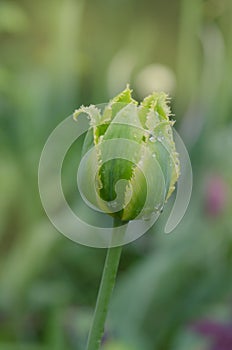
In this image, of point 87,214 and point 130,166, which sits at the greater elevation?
point 87,214

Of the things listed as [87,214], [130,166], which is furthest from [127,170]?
[87,214]

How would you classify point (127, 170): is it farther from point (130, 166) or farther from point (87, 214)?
point (87, 214)

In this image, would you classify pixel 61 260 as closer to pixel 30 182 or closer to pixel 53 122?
pixel 30 182

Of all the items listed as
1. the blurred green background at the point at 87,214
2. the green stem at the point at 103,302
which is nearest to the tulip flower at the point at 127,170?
the green stem at the point at 103,302

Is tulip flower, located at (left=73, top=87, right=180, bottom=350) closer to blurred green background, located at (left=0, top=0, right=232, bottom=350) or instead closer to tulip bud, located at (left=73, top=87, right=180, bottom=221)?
tulip bud, located at (left=73, top=87, right=180, bottom=221)

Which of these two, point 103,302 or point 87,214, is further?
point 87,214

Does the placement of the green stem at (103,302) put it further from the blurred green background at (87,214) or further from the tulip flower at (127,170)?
the blurred green background at (87,214)
